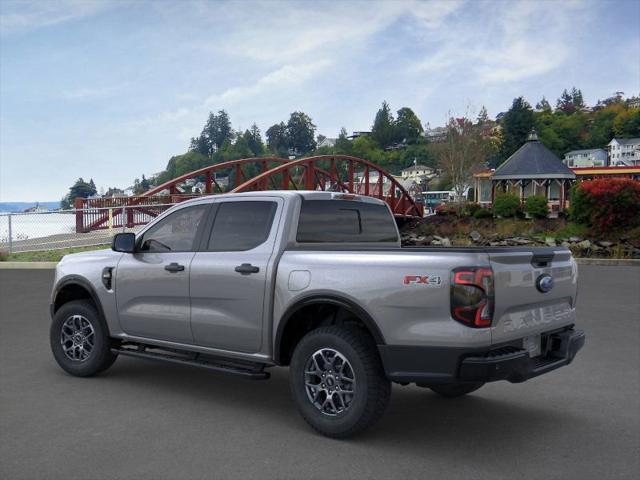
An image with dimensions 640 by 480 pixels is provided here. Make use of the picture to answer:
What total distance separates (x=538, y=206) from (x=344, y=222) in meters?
28.2

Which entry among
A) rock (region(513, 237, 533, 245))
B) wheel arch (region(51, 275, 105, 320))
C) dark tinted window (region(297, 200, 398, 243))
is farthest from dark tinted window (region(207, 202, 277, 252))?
rock (region(513, 237, 533, 245))

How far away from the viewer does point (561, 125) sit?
149 m

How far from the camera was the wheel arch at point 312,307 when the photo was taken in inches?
187

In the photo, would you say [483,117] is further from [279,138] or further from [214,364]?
[279,138]

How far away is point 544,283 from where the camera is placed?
4867mm

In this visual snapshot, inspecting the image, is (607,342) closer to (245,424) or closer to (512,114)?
(245,424)

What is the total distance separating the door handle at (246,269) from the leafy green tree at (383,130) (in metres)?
179

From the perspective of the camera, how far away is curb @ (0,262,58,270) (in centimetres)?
2017

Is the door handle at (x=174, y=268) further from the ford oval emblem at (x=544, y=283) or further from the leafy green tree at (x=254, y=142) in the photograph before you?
the leafy green tree at (x=254, y=142)

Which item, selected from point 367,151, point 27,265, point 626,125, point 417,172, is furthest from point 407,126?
point 27,265

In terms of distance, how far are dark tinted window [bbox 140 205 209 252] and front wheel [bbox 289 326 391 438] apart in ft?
5.60

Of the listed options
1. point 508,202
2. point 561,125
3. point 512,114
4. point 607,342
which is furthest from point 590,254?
point 561,125

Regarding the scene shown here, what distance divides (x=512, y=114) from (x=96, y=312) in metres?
110

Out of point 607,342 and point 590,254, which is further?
point 590,254
